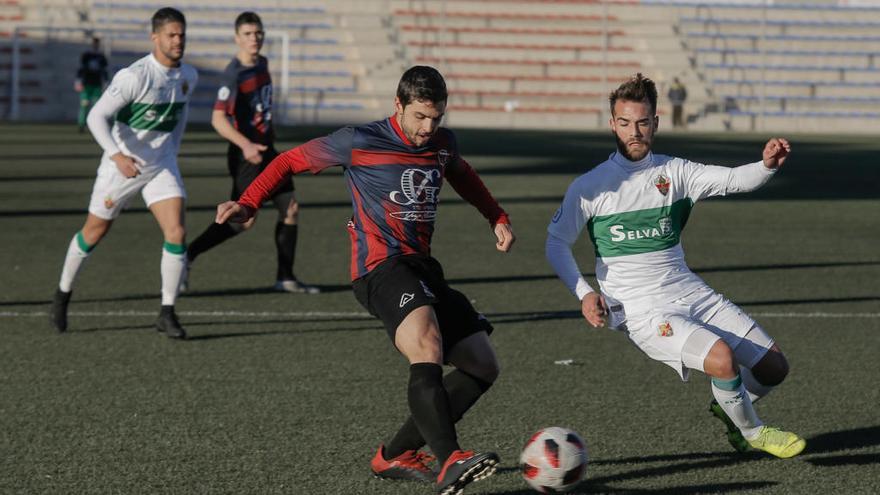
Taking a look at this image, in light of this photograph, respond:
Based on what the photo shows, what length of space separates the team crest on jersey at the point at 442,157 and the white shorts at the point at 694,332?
3.28 feet

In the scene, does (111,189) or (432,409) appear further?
(111,189)

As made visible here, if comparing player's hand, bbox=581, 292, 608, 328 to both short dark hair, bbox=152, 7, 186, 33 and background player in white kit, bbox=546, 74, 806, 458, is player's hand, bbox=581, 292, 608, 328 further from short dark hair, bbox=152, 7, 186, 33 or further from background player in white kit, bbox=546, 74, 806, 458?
short dark hair, bbox=152, 7, 186, 33

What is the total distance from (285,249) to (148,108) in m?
2.15

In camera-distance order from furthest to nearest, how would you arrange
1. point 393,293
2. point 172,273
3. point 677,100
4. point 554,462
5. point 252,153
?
point 677,100 < point 252,153 < point 172,273 < point 393,293 < point 554,462

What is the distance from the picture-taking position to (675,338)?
5289 mm

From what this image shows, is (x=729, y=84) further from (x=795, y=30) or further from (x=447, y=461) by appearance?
(x=447, y=461)

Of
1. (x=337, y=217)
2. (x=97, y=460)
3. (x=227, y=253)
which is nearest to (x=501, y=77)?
(x=337, y=217)

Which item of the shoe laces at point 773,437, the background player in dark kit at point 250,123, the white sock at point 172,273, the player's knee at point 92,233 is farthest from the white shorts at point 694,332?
the background player in dark kit at point 250,123

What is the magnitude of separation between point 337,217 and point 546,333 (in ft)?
24.7

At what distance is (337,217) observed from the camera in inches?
620

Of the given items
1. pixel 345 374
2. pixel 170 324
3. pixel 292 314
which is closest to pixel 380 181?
pixel 345 374

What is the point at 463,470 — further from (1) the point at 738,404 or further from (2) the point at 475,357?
(1) the point at 738,404

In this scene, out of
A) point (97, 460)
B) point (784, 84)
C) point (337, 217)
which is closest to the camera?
point (97, 460)

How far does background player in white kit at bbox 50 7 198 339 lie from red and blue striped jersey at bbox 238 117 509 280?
10.6ft
